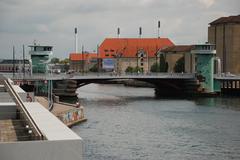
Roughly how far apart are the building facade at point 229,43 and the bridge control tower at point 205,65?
75.6 feet

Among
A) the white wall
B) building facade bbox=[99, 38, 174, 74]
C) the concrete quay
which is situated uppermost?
building facade bbox=[99, 38, 174, 74]

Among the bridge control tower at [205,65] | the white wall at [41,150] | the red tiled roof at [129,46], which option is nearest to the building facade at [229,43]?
the bridge control tower at [205,65]

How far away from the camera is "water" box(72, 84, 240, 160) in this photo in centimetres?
3003

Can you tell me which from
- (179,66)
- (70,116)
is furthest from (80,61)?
(70,116)

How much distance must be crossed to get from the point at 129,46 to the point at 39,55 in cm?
8372

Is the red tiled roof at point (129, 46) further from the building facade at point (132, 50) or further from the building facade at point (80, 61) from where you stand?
the building facade at point (80, 61)

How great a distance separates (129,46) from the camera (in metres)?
159

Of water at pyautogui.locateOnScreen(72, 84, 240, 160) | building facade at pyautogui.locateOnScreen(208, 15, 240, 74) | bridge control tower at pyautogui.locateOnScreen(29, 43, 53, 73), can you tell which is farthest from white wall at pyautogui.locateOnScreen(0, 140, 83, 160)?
building facade at pyautogui.locateOnScreen(208, 15, 240, 74)

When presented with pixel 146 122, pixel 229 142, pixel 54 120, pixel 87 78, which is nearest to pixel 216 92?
pixel 87 78

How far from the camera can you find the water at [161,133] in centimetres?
3003

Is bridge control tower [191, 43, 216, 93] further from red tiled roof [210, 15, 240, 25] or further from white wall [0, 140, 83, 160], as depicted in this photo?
white wall [0, 140, 83, 160]

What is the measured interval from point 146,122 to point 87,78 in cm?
3149

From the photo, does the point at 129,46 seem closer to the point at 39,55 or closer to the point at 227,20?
the point at 227,20

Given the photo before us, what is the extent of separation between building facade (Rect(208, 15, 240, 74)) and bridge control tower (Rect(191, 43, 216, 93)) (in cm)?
2305
